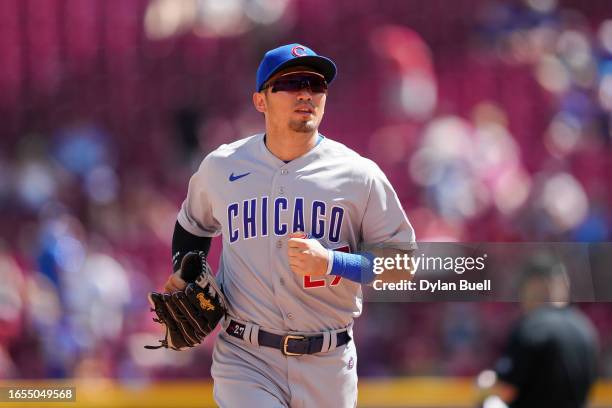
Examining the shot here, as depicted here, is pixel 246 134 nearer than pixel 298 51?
No

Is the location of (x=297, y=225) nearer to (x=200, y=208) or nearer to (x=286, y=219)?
(x=286, y=219)

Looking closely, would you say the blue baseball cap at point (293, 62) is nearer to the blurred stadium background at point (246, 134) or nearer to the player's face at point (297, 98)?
the player's face at point (297, 98)

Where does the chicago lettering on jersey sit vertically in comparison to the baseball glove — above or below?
above

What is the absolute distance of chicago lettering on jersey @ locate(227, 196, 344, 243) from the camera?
10.2ft

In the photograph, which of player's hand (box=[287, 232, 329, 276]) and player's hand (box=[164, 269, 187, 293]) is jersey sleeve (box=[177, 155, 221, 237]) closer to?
player's hand (box=[164, 269, 187, 293])

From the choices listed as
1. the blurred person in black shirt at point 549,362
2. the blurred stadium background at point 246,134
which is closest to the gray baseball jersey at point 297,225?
the blurred person in black shirt at point 549,362

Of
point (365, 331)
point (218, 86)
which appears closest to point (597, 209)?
point (365, 331)

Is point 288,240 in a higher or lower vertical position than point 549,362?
higher

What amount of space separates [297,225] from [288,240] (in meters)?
0.13

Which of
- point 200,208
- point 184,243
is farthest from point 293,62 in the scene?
point 184,243

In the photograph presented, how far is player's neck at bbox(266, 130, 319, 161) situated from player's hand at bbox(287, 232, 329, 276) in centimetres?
40

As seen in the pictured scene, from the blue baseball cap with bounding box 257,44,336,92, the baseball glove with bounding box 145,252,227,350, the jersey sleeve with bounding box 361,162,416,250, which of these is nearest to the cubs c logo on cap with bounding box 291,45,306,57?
the blue baseball cap with bounding box 257,44,336,92

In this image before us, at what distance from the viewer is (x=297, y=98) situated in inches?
124

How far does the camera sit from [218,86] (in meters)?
6.62
